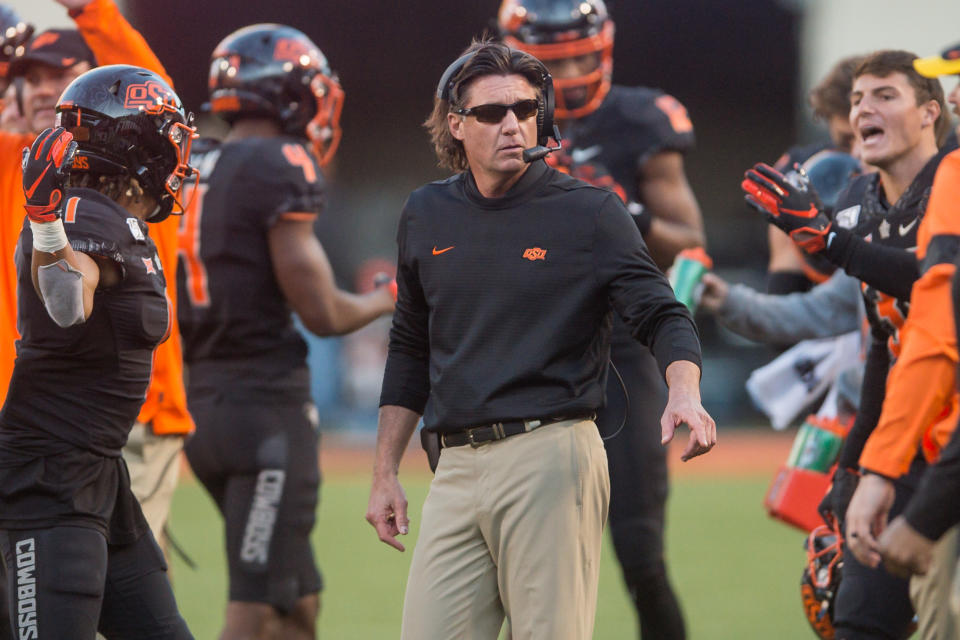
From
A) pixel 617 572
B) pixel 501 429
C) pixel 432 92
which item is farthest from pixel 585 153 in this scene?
pixel 432 92

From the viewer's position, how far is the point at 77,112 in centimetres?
398

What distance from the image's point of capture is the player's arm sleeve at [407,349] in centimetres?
412

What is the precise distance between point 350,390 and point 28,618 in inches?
578

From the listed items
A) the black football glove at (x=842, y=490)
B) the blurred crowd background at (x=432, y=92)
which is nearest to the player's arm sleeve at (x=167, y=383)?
the black football glove at (x=842, y=490)

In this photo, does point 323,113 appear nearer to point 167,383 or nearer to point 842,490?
point 167,383

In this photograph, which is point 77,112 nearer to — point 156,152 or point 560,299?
point 156,152

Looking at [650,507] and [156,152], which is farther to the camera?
[650,507]

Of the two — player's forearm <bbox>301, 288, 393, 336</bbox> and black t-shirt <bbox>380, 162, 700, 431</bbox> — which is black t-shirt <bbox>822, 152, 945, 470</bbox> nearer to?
black t-shirt <bbox>380, 162, 700, 431</bbox>

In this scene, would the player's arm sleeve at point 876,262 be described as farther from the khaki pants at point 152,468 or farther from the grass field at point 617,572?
the grass field at point 617,572

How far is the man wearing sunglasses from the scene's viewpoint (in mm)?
3682

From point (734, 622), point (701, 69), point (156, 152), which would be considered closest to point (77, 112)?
point (156, 152)

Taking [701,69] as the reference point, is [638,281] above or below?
above

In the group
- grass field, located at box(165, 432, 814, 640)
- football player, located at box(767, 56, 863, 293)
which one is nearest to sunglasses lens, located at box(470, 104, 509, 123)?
football player, located at box(767, 56, 863, 293)

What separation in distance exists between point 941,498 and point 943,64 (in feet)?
4.17
